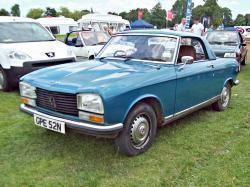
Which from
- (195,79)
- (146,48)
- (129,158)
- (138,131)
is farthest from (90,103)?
(195,79)

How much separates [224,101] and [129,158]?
3.13m

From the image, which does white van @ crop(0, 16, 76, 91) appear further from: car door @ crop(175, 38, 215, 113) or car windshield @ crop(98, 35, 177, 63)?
car door @ crop(175, 38, 215, 113)

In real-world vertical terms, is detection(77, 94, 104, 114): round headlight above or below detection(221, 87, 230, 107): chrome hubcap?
above

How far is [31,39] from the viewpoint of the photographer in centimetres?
810

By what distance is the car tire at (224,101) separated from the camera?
20.1ft

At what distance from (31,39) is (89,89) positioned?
527cm

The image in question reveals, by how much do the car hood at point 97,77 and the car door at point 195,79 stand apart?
55cm

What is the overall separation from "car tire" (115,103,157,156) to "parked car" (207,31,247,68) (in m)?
6.77

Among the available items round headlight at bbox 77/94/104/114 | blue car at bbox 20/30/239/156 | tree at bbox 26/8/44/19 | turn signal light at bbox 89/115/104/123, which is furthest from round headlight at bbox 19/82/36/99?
tree at bbox 26/8/44/19

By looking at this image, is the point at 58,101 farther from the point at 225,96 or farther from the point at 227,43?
the point at 227,43

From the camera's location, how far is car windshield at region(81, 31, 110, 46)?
10664 mm

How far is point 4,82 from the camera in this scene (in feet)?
24.6

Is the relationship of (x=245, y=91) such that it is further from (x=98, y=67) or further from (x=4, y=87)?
(x=4, y=87)

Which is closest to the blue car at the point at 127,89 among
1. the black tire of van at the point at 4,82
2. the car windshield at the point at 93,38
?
the black tire of van at the point at 4,82
